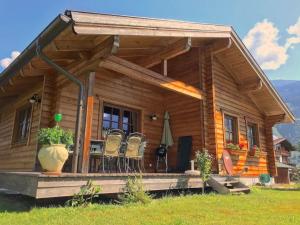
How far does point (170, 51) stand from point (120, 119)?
8.23 feet

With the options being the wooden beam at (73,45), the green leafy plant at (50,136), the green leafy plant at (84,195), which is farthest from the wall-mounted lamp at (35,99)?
the green leafy plant at (84,195)

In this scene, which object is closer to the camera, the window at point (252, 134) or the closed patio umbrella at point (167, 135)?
the closed patio umbrella at point (167, 135)

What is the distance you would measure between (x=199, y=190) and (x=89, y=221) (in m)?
4.54

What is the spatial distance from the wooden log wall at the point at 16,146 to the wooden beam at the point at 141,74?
2660 mm

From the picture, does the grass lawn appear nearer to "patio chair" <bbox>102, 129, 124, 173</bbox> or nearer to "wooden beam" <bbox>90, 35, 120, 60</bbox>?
"patio chair" <bbox>102, 129, 124, 173</bbox>

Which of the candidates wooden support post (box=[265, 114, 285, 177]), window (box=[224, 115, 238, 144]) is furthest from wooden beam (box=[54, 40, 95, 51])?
wooden support post (box=[265, 114, 285, 177])

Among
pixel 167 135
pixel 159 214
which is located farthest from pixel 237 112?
pixel 159 214

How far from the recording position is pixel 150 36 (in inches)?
245

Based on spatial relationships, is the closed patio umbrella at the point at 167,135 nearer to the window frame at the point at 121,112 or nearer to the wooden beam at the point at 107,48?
the window frame at the point at 121,112

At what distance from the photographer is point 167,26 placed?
6.53 m

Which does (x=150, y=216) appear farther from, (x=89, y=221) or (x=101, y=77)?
(x=101, y=77)

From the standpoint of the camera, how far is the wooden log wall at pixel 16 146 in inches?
291

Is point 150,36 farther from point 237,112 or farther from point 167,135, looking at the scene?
point 237,112

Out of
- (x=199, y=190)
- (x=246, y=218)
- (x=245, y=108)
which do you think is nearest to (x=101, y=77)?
(x=199, y=190)
